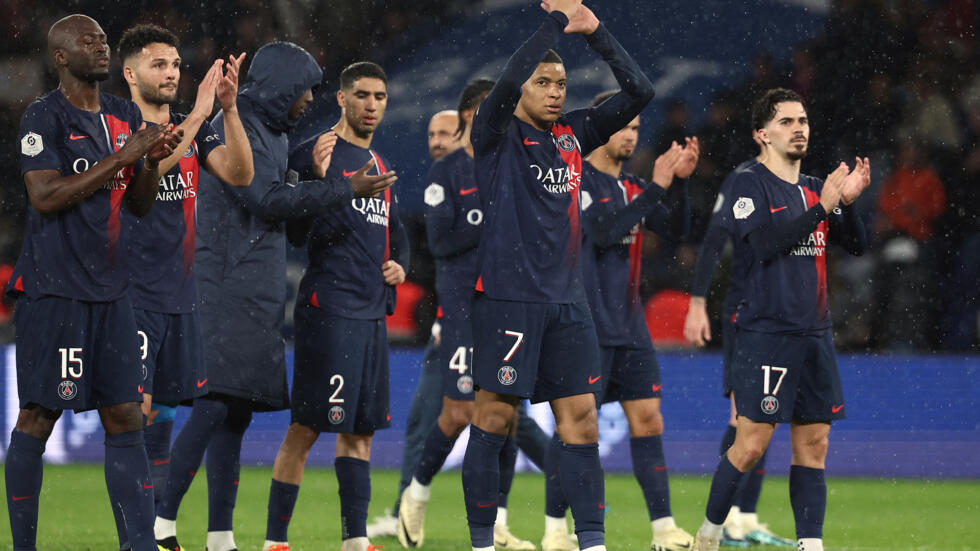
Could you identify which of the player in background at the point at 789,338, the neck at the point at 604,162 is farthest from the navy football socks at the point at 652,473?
the neck at the point at 604,162

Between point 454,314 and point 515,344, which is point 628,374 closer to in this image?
point 454,314

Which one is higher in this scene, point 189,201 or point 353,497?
point 189,201

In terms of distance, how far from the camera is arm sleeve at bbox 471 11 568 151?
4.60 metres

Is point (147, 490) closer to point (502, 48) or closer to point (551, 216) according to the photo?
point (551, 216)

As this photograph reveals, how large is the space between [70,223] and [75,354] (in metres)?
0.45

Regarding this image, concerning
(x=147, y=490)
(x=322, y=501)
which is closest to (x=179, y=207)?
(x=147, y=490)

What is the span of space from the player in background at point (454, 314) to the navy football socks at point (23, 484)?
2.26 meters

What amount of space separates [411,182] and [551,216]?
8449 mm

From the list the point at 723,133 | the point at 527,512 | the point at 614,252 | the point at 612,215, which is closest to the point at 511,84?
the point at 612,215

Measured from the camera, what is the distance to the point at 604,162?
661 cm

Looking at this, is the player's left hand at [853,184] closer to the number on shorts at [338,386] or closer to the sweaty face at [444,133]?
the number on shorts at [338,386]

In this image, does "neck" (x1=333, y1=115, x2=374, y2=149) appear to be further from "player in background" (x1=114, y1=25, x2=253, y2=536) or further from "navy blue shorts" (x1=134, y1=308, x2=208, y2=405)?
"navy blue shorts" (x1=134, y1=308, x2=208, y2=405)

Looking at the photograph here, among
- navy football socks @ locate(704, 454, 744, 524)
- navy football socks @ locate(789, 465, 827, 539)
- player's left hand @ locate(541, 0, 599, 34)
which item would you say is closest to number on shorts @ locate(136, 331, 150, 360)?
player's left hand @ locate(541, 0, 599, 34)

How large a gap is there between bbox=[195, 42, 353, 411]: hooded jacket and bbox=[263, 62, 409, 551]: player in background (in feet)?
0.39
